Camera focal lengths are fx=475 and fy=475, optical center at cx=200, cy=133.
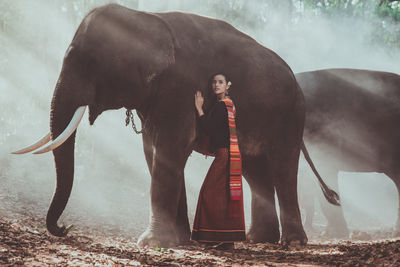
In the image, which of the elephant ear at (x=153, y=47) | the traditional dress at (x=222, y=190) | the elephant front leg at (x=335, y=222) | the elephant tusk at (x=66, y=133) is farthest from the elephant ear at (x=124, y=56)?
the elephant front leg at (x=335, y=222)

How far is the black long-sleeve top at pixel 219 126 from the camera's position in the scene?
384 cm

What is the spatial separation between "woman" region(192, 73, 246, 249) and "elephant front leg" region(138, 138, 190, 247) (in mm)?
223

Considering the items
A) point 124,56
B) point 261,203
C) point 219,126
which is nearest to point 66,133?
point 124,56

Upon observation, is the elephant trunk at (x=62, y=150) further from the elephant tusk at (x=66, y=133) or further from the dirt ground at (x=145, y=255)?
the dirt ground at (x=145, y=255)

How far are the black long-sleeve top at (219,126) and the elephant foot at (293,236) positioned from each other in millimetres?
1362

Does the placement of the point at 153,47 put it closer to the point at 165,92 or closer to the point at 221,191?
the point at 165,92

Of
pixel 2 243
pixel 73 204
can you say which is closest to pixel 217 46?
pixel 2 243

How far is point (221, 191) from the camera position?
3789mm

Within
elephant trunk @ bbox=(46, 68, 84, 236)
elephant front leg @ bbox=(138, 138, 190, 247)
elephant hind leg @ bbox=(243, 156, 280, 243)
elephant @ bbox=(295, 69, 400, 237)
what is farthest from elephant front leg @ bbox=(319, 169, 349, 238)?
elephant trunk @ bbox=(46, 68, 84, 236)

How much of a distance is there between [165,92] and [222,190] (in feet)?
3.18

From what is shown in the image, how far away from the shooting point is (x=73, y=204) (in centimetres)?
802

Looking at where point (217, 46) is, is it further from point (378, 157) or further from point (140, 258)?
point (378, 157)

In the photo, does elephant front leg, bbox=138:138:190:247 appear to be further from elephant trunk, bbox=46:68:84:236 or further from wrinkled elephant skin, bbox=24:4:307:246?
elephant trunk, bbox=46:68:84:236

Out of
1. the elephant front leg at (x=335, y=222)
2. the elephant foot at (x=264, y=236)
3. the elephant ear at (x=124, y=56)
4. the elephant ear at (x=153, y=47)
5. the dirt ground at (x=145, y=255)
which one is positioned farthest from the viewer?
the elephant front leg at (x=335, y=222)
